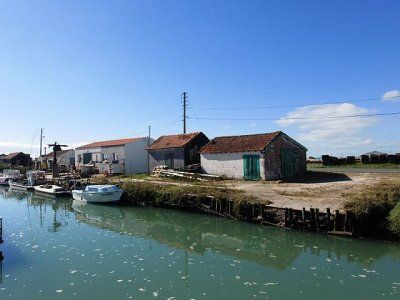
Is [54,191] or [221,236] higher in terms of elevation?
[54,191]

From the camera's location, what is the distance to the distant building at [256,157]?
102 ft

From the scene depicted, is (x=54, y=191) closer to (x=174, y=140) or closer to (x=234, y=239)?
(x=174, y=140)

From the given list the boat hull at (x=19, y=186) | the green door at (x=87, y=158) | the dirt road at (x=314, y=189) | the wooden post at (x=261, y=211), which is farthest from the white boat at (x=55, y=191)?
the wooden post at (x=261, y=211)

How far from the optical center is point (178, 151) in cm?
3912

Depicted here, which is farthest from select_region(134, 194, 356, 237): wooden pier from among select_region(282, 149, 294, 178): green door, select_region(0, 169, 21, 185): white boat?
select_region(0, 169, 21, 185): white boat

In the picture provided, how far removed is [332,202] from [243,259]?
752cm

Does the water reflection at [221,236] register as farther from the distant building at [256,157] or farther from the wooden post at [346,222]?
the distant building at [256,157]

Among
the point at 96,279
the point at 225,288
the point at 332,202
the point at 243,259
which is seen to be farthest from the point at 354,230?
the point at 96,279

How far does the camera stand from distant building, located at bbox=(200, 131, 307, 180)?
3097 cm

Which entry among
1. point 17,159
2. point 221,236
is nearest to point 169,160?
point 221,236

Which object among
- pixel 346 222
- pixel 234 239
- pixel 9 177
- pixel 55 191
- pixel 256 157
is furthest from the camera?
pixel 9 177

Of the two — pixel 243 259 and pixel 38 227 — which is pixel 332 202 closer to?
pixel 243 259

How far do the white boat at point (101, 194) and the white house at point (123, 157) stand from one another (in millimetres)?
13485

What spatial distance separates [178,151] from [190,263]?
2524cm
